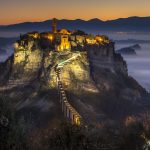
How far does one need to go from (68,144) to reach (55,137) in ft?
6.06

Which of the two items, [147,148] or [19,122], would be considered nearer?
[19,122]

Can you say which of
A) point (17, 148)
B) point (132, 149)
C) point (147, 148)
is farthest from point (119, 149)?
point (17, 148)

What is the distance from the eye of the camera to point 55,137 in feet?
211

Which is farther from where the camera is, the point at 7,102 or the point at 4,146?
the point at 7,102

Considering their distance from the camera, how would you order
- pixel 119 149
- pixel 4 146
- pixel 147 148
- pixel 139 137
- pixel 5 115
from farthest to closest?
pixel 139 137 → pixel 119 149 → pixel 147 148 → pixel 5 115 → pixel 4 146

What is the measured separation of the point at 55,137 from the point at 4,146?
6.59m

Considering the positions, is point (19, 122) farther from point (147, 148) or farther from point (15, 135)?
point (147, 148)

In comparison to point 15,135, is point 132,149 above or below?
below

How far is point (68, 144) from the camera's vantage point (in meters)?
63.5

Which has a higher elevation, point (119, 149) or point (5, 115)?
point (5, 115)

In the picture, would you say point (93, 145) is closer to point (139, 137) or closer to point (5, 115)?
point (5, 115)

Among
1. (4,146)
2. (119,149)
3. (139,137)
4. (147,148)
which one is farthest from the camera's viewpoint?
(139,137)

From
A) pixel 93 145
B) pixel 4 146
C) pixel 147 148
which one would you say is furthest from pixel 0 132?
pixel 147 148

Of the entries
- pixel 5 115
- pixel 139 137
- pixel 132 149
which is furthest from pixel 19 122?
pixel 139 137
